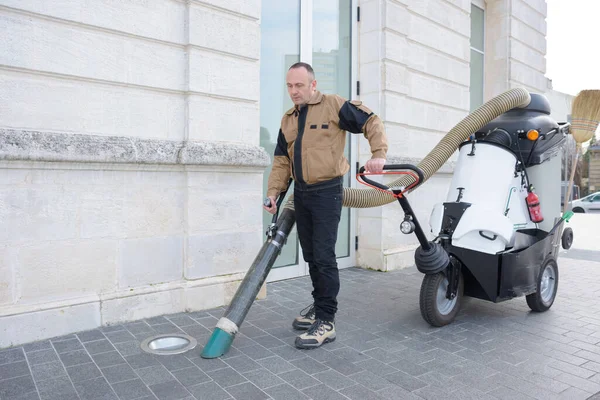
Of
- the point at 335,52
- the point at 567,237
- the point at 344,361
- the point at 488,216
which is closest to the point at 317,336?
the point at 344,361

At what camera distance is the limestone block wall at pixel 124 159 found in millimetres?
3504

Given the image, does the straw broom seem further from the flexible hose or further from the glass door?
the glass door

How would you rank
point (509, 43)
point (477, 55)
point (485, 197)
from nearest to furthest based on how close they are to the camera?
point (485, 197)
point (509, 43)
point (477, 55)

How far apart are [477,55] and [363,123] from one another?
22.9ft

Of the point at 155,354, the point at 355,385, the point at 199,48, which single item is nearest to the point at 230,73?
the point at 199,48

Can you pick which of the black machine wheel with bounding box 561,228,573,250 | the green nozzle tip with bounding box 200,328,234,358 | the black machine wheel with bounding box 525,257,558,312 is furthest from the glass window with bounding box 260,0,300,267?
the black machine wheel with bounding box 561,228,573,250

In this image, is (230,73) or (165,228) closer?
(165,228)

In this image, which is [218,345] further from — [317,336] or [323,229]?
[323,229]

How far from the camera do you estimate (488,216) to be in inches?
159

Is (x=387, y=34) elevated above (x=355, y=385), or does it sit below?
above

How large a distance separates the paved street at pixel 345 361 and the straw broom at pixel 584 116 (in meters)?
1.84

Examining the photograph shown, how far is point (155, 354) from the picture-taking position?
3338 millimetres

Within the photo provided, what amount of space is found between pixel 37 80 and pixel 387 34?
4291mm

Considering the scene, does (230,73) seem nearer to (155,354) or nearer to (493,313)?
(155,354)
